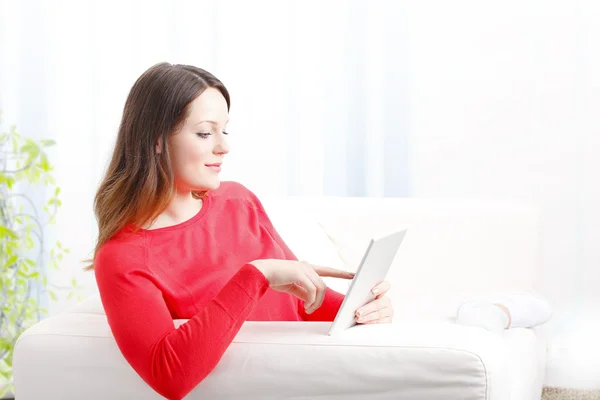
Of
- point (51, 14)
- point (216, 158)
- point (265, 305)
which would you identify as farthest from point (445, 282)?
point (51, 14)

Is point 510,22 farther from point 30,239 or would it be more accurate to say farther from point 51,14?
point 30,239

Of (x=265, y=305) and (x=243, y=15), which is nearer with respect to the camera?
(x=265, y=305)

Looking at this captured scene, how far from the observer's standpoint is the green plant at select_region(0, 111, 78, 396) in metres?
2.99

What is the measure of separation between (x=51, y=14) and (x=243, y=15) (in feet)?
2.41

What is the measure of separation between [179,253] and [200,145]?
0.69 ft

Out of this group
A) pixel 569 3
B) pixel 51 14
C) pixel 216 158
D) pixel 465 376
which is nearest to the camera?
Answer: pixel 465 376

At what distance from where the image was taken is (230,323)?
137 centimetres

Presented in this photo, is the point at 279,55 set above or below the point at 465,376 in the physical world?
above

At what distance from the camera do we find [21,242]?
3145 millimetres

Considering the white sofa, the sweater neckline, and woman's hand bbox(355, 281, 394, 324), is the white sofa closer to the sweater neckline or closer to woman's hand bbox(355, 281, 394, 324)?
woman's hand bbox(355, 281, 394, 324)

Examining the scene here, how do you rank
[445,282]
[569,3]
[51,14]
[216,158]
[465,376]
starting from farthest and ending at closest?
[51,14] → [569,3] → [445,282] → [216,158] → [465,376]

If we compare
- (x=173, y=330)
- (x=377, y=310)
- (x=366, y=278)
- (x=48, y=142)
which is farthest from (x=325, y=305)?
(x=48, y=142)

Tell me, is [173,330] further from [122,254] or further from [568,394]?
[568,394]

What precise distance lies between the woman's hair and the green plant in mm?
1489
